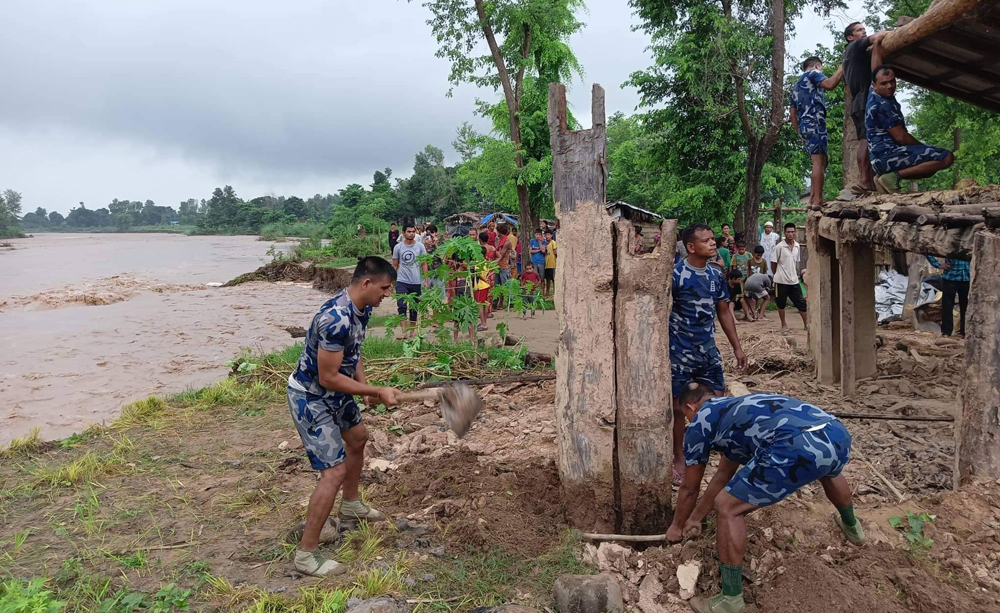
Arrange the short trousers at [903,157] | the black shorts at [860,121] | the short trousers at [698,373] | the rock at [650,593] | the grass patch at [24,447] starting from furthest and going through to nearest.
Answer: the black shorts at [860,121] < the grass patch at [24,447] < the short trousers at [903,157] < the short trousers at [698,373] < the rock at [650,593]

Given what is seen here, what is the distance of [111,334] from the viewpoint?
13.0 metres

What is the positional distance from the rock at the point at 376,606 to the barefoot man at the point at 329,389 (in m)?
0.40

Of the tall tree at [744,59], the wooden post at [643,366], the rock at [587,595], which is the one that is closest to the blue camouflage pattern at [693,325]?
the wooden post at [643,366]

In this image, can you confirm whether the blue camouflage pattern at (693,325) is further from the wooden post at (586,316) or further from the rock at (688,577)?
the rock at (688,577)

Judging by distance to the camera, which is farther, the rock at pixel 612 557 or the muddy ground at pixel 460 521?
the rock at pixel 612 557

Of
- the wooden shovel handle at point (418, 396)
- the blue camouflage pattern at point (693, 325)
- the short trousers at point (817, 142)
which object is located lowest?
the wooden shovel handle at point (418, 396)

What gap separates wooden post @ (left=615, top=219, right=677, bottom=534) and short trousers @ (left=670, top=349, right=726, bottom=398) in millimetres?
611

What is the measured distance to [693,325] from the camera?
4195 mm

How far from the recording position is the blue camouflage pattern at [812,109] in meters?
6.51

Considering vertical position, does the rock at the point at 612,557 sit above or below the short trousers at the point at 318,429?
below

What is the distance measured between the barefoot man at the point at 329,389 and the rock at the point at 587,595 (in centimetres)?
127

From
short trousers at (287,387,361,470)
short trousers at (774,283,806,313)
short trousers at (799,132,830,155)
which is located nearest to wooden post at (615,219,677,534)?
short trousers at (287,387,361,470)

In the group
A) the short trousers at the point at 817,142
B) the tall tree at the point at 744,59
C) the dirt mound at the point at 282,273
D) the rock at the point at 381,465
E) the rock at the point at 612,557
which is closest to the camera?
the rock at the point at 612,557

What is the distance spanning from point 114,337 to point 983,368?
46.4 ft
